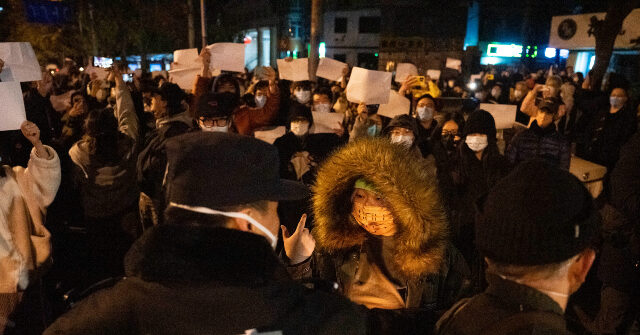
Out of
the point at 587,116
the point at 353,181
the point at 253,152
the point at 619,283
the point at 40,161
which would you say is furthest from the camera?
the point at 587,116

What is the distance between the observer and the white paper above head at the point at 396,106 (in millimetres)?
6273

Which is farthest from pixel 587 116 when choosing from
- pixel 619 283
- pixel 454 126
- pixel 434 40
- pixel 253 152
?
pixel 434 40

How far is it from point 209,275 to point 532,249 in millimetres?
936

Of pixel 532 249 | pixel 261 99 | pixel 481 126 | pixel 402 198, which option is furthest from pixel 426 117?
pixel 532 249

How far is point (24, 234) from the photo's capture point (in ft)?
9.23

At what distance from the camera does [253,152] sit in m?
1.34

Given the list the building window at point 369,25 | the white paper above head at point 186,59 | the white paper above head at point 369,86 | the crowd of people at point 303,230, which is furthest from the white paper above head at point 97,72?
the building window at point 369,25

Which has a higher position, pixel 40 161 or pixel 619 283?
pixel 40 161

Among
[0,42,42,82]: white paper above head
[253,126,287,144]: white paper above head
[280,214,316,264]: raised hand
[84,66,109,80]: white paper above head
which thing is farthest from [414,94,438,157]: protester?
[84,66,109,80]: white paper above head

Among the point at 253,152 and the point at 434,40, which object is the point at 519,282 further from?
the point at 434,40

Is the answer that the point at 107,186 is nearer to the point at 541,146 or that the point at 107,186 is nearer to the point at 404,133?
the point at 404,133

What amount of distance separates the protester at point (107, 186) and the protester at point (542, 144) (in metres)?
4.24

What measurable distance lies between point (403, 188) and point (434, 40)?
32.9 m

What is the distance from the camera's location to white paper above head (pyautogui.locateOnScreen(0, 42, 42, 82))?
12.9 ft
